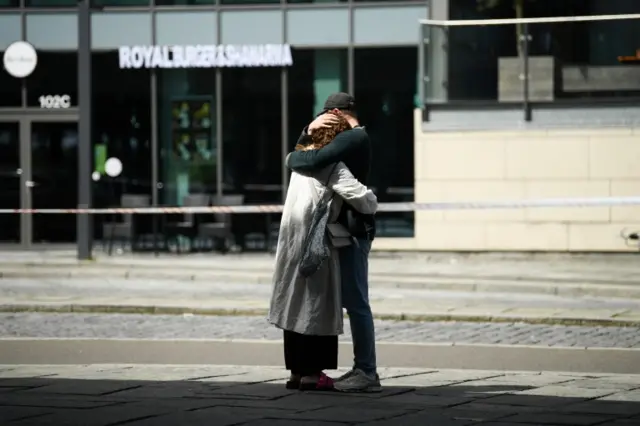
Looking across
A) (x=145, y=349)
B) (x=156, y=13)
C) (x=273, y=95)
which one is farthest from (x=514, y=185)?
(x=145, y=349)

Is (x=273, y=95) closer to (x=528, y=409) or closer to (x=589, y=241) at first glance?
(x=589, y=241)

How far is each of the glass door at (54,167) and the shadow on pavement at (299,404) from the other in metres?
14.9

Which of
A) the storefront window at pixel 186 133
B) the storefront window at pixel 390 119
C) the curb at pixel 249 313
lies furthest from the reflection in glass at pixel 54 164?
the curb at pixel 249 313

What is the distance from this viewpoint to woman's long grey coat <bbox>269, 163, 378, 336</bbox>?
7.93 m

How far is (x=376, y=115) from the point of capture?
2194 centimetres

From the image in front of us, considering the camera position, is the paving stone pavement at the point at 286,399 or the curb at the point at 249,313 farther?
the curb at the point at 249,313

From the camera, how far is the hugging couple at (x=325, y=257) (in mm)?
7938

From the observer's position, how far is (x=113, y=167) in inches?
902

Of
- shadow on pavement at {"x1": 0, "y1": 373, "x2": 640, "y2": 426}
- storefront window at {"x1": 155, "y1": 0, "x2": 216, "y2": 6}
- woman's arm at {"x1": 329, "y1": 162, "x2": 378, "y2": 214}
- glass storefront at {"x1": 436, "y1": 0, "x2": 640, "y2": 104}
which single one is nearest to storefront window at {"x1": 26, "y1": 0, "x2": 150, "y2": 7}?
storefront window at {"x1": 155, "y1": 0, "x2": 216, "y2": 6}

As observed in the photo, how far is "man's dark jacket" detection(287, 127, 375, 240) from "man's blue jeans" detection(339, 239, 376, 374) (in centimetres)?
10

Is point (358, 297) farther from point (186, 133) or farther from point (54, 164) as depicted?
point (54, 164)

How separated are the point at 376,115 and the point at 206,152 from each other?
297cm

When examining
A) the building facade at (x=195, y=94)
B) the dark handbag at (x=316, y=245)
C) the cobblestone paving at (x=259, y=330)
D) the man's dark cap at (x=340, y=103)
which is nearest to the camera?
the dark handbag at (x=316, y=245)

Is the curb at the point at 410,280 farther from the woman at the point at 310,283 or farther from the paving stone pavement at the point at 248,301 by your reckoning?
the woman at the point at 310,283
